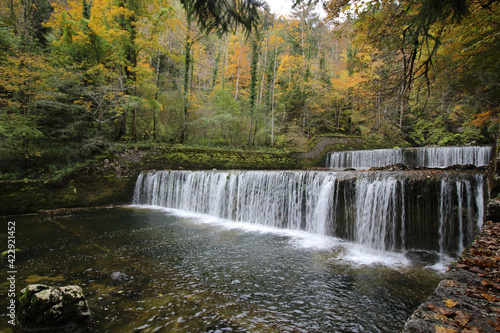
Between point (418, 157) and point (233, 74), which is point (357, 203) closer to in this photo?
point (418, 157)

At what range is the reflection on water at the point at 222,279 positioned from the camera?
288 cm

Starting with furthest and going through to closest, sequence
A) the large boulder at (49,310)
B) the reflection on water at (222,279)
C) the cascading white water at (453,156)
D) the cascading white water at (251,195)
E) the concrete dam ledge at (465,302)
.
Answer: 1. the cascading white water at (453,156)
2. the cascading white water at (251,195)
3. the reflection on water at (222,279)
4. the large boulder at (49,310)
5. the concrete dam ledge at (465,302)

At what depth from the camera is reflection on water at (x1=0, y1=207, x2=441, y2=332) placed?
2.88 m

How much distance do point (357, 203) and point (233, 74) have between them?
72.6 ft

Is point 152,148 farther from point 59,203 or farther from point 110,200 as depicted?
point 59,203

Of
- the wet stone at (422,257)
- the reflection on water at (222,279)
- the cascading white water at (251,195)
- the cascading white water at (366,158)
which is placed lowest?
the reflection on water at (222,279)

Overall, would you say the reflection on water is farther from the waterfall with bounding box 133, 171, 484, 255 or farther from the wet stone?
the waterfall with bounding box 133, 171, 484, 255

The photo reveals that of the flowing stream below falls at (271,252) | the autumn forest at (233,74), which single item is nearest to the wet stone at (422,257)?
the flowing stream below falls at (271,252)

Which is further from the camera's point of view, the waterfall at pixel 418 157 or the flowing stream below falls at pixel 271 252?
the waterfall at pixel 418 157

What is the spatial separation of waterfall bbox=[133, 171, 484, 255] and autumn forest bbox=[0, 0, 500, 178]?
2.45m

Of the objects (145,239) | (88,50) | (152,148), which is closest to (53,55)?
(88,50)

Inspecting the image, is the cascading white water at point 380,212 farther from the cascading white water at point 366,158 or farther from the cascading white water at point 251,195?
the cascading white water at point 366,158

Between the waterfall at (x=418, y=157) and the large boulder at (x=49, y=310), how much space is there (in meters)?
14.8

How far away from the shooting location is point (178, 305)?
10.3 feet
